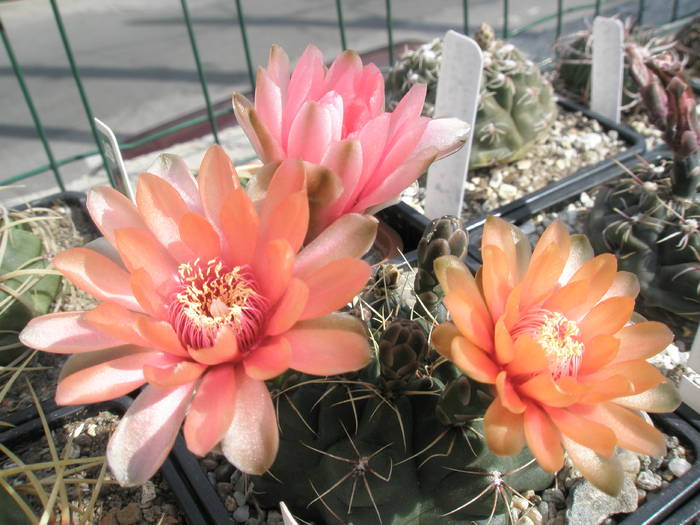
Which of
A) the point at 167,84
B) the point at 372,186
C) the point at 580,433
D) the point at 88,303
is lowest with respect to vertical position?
the point at 167,84

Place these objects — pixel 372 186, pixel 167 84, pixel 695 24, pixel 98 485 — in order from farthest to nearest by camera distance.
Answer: pixel 167 84
pixel 695 24
pixel 98 485
pixel 372 186

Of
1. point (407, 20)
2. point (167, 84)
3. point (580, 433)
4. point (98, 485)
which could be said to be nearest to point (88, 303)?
point (98, 485)

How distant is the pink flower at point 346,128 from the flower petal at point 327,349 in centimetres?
12

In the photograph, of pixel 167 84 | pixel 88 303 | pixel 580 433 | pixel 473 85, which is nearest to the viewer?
pixel 580 433

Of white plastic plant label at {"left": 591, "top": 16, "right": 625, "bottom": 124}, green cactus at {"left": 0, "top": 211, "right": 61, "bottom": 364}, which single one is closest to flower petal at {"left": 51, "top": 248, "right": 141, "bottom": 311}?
green cactus at {"left": 0, "top": 211, "right": 61, "bottom": 364}

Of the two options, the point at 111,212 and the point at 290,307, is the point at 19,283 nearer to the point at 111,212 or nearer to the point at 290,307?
the point at 111,212

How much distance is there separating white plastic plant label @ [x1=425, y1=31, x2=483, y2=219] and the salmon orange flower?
49cm

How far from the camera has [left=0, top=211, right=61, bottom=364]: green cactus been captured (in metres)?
1.03

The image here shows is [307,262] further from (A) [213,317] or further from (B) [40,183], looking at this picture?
(B) [40,183]

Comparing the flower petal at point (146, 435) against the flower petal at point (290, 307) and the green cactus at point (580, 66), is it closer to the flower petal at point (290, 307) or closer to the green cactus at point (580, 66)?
the flower petal at point (290, 307)

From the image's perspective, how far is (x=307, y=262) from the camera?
1.88 feet

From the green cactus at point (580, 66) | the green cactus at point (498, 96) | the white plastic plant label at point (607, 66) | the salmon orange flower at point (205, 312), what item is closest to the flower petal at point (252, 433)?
the salmon orange flower at point (205, 312)

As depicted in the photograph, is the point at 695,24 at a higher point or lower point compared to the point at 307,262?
lower

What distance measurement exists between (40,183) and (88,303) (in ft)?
5.24
